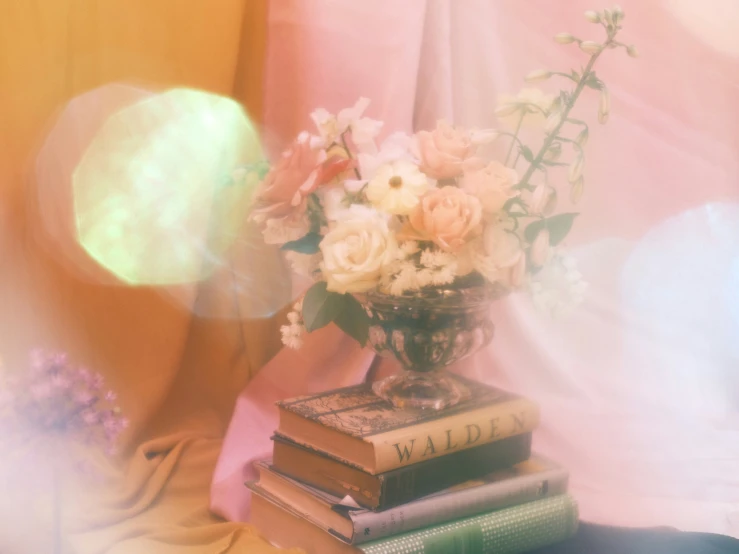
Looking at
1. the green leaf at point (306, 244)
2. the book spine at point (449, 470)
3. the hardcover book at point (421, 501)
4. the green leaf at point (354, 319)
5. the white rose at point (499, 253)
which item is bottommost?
the hardcover book at point (421, 501)

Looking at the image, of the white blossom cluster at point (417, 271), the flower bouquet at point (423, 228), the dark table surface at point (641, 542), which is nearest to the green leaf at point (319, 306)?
the flower bouquet at point (423, 228)

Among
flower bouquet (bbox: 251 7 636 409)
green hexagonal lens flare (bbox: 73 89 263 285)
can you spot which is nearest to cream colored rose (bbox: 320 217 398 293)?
flower bouquet (bbox: 251 7 636 409)

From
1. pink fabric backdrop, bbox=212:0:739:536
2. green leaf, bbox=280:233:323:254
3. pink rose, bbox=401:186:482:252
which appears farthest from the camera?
pink fabric backdrop, bbox=212:0:739:536

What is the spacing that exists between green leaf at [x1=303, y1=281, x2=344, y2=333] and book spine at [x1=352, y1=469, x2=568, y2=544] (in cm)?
24

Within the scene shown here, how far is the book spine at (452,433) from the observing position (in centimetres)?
87

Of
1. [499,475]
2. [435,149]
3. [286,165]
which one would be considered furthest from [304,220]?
[499,475]

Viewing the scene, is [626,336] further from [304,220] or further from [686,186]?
[304,220]

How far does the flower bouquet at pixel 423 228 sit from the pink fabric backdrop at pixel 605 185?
0.32m

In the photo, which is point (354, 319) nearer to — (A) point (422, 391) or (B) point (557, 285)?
(A) point (422, 391)

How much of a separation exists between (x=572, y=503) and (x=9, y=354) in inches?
33.7

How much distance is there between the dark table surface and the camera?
95cm

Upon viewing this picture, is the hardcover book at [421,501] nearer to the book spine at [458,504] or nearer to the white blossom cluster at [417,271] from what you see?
the book spine at [458,504]

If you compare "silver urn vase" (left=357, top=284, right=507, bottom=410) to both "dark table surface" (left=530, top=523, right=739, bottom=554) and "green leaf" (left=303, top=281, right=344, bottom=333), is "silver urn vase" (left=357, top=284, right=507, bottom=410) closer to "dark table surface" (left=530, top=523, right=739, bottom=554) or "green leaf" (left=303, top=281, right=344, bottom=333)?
"green leaf" (left=303, top=281, right=344, bottom=333)

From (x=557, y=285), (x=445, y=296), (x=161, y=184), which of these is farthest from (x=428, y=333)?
(x=161, y=184)
